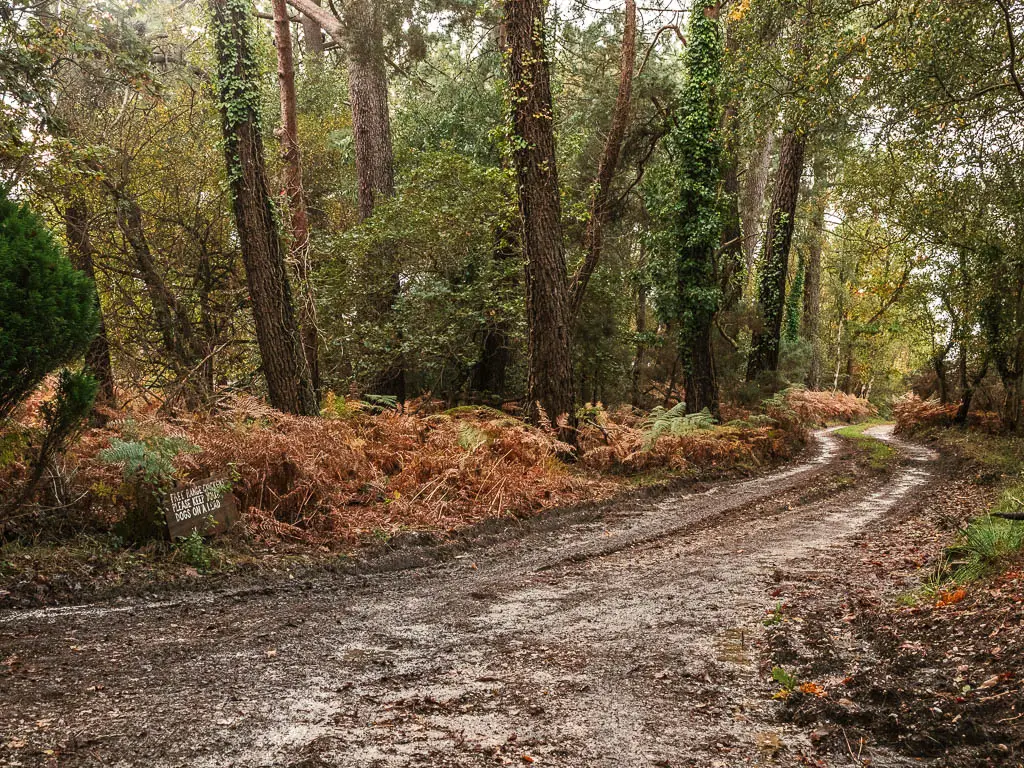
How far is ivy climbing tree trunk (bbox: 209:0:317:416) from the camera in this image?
9086mm

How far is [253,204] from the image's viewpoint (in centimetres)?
921

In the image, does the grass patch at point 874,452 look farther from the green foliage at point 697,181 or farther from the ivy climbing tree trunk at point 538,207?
the ivy climbing tree trunk at point 538,207

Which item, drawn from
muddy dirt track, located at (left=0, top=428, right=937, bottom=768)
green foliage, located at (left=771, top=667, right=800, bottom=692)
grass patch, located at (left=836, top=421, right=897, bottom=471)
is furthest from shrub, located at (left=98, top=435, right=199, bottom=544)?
grass patch, located at (left=836, top=421, right=897, bottom=471)

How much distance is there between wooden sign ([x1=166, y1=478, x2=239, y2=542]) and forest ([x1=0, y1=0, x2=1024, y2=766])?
0.03 meters

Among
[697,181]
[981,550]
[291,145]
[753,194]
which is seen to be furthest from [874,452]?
[291,145]

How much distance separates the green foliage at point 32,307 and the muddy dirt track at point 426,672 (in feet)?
5.20

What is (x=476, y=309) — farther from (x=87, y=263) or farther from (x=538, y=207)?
(x=87, y=263)

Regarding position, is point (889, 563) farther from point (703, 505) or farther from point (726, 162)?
point (726, 162)

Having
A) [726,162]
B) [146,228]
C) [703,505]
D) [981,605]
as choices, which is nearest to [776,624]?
[981,605]

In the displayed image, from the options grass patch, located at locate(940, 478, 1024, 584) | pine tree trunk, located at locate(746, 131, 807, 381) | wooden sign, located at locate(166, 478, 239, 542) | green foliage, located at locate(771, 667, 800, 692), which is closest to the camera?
A: green foliage, located at locate(771, 667, 800, 692)

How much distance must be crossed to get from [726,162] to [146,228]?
478 inches

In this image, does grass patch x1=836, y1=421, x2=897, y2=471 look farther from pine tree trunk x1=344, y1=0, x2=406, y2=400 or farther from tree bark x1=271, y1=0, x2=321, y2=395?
tree bark x1=271, y1=0, x2=321, y2=395

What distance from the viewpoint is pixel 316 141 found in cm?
1848

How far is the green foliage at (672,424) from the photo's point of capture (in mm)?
11797
